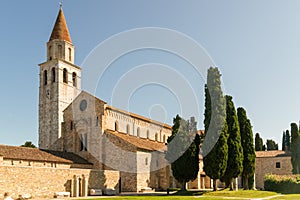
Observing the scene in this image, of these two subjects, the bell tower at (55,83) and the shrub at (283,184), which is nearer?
→ the shrub at (283,184)

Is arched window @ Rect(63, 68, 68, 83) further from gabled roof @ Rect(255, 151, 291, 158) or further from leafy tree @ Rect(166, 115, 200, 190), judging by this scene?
gabled roof @ Rect(255, 151, 291, 158)

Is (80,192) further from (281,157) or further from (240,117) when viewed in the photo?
(281,157)

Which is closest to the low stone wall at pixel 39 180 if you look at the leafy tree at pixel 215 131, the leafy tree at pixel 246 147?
the leafy tree at pixel 215 131

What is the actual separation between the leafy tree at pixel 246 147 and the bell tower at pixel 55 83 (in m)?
30.1

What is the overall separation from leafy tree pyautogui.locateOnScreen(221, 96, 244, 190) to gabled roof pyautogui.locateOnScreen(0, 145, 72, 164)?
707 inches

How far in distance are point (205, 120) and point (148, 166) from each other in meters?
10.4

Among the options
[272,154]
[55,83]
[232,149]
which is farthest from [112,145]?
[272,154]

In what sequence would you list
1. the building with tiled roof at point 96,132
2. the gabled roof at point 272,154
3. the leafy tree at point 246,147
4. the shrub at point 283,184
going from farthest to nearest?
the gabled roof at point 272,154
the leafy tree at point 246,147
the building with tiled roof at point 96,132
the shrub at point 283,184

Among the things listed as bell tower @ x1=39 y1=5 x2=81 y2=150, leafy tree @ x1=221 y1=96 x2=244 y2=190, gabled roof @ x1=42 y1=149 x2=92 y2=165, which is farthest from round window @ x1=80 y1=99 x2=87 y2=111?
leafy tree @ x1=221 y1=96 x2=244 y2=190

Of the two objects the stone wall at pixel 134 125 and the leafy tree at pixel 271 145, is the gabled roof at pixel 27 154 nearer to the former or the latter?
the stone wall at pixel 134 125

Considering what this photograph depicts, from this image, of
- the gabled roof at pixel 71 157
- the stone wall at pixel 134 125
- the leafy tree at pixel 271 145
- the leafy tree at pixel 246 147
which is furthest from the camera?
the leafy tree at pixel 271 145

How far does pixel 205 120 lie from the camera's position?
117ft

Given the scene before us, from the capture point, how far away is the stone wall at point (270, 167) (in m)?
54.3

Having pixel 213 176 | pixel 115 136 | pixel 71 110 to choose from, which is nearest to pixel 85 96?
pixel 71 110
